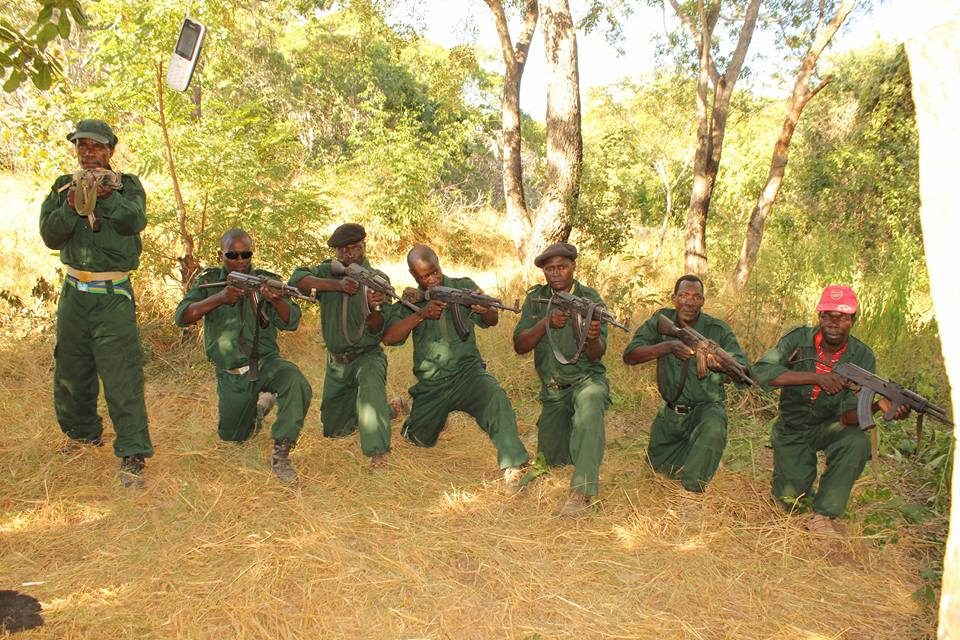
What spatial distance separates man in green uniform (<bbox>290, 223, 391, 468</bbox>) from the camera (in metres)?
4.95

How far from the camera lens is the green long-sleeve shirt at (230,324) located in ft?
16.4

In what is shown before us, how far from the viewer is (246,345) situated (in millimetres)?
5012

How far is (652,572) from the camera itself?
12.4 ft

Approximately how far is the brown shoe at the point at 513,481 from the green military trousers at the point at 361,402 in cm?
90

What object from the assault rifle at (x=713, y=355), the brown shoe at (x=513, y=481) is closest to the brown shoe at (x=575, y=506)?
the brown shoe at (x=513, y=481)

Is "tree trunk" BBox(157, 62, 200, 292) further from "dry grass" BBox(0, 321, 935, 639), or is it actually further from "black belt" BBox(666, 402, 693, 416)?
"black belt" BBox(666, 402, 693, 416)

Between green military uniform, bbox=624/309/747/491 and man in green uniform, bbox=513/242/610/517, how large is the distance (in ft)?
1.10

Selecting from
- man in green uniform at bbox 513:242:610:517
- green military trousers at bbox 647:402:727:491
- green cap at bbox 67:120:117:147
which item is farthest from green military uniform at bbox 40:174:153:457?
green military trousers at bbox 647:402:727:491

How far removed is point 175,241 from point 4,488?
3.65m

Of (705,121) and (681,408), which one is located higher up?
(705,121)

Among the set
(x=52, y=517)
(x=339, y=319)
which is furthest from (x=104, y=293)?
(x=339, y=319)

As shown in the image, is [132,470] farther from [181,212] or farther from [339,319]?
[181,212]

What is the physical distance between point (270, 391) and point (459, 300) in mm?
1543

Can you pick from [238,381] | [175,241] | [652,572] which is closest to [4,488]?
[238,381]
